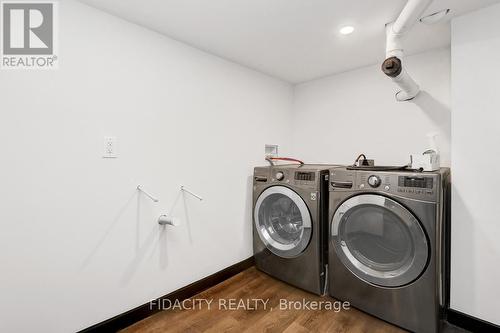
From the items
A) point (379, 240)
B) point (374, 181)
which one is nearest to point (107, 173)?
point (374, 181)

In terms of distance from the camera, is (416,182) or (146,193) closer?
(416,182)

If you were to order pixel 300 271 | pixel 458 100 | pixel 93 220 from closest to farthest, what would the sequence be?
pixel 93 220
pixel 458 100
pixel 300 271

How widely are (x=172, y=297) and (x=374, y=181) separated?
1669 mm

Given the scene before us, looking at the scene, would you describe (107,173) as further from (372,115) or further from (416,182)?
(372,115)

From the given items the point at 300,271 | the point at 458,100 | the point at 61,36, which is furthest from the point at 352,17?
the point at 300,271

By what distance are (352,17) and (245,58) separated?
93 centimetres

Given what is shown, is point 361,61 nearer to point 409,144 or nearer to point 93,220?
point 409,144

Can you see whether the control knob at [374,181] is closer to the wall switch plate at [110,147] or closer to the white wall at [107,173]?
the white wall at [107,173]

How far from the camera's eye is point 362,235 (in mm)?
1631

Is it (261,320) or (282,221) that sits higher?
(282,221)

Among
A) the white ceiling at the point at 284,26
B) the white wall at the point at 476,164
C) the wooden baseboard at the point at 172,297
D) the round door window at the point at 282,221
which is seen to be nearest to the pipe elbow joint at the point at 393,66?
the white ceiling at the point at 284,26

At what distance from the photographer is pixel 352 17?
4.80 ft

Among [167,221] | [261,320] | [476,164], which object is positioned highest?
[476,164]

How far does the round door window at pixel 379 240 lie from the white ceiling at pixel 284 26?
3.83 ft
